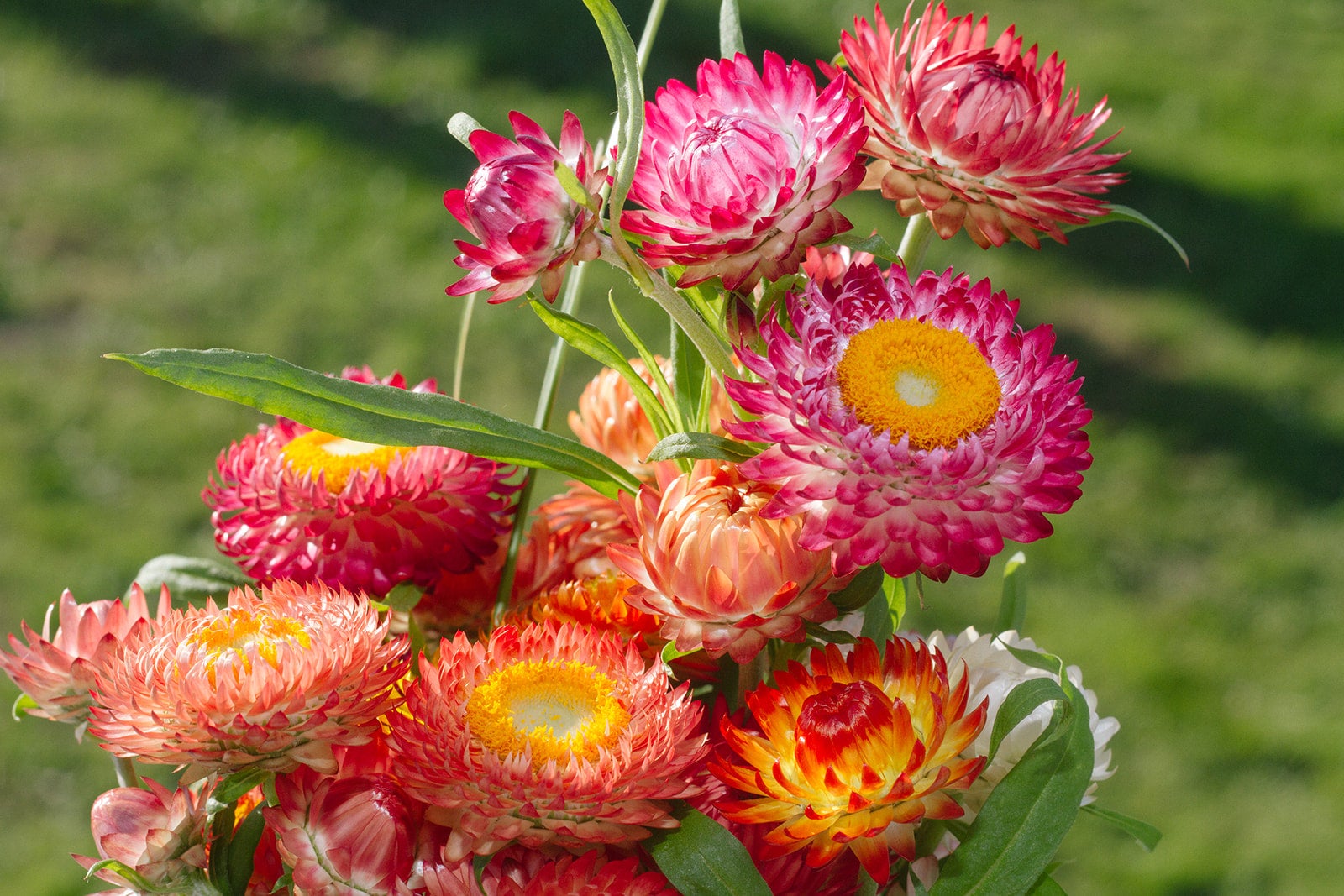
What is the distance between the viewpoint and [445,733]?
1.54 feet

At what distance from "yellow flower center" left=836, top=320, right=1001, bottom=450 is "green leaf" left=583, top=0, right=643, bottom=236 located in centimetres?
10

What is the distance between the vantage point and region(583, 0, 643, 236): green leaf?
482 millimetres

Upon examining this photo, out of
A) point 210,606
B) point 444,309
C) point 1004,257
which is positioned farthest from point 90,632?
point 1004,257

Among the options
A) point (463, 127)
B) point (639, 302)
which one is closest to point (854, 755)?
point (463, 127)

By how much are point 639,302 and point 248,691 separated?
1.73 meters

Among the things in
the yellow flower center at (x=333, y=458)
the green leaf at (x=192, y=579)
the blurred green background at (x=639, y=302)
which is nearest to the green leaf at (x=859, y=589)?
the yellow flower center at (x=333, y=458)

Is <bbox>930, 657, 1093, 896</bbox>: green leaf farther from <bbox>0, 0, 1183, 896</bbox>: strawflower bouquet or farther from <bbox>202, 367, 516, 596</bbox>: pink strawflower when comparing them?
<bbox>202, 367, 516, 596</bbox>: pink strawflower

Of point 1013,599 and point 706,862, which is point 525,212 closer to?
point 706,862

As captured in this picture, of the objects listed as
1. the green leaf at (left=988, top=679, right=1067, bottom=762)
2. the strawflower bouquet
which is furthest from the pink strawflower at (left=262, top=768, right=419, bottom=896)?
the green leaf at (left=988, top=679, right=1067, bottom=762)

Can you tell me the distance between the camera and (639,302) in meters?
2.16

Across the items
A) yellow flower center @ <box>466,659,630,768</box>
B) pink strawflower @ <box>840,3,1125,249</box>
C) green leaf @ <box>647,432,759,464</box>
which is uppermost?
pink strawflower @ <box>840,3,1125,249</box>

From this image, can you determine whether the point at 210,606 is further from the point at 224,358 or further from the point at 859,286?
the point at 859,286

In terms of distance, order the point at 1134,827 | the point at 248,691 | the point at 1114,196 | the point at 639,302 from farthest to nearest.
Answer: the point at 1114,196, the point at 639,302, the point at 1134,827, the point at 248,691

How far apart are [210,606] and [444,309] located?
187 cm
